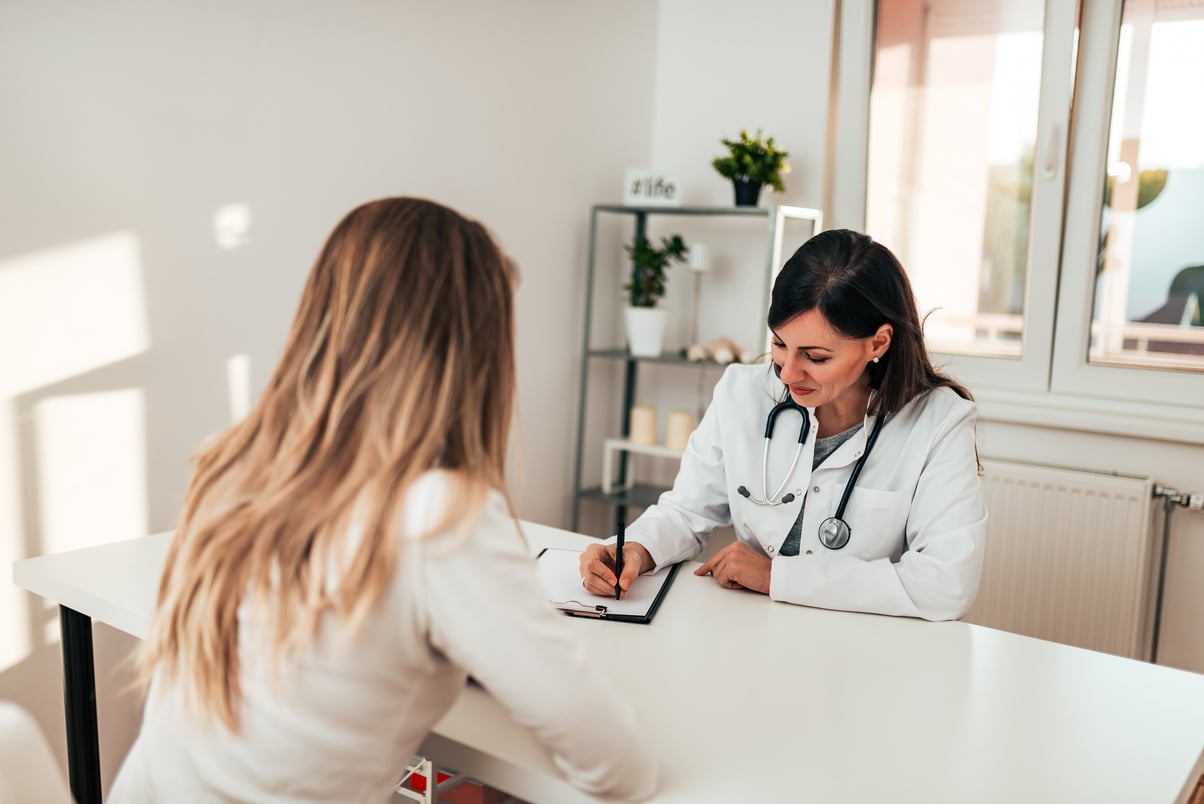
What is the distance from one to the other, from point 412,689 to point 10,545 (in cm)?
144

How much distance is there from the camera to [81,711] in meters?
1.58

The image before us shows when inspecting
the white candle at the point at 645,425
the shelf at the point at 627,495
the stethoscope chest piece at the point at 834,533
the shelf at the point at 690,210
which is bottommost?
the shelf at the point at 627,495

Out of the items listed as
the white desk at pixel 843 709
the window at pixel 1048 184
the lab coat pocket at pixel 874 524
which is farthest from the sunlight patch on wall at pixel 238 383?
the window at pixel 1048 184

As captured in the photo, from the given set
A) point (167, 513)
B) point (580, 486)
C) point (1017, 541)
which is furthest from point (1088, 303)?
point (167, 513)

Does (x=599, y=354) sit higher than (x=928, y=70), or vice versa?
(x=928, y=70)

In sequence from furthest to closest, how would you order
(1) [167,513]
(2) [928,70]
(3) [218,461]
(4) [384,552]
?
1. (2) [928,70]
2. (1) [167,513]
3. (3) [218,461]
4. (4) [384,552]

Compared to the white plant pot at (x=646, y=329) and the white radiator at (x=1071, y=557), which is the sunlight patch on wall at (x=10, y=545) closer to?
the white plant pot at (x=646, y=329)

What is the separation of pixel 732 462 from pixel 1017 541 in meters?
1.36

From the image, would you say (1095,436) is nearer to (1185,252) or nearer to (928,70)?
(1185,252)

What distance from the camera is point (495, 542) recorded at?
86 centimetres

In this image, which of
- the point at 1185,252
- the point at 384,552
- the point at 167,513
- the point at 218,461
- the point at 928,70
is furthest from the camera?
the point at 928,70

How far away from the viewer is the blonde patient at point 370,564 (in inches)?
33.5

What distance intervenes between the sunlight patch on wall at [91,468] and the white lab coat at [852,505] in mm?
1155

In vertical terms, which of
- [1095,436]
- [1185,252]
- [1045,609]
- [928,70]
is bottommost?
[1045,609]
